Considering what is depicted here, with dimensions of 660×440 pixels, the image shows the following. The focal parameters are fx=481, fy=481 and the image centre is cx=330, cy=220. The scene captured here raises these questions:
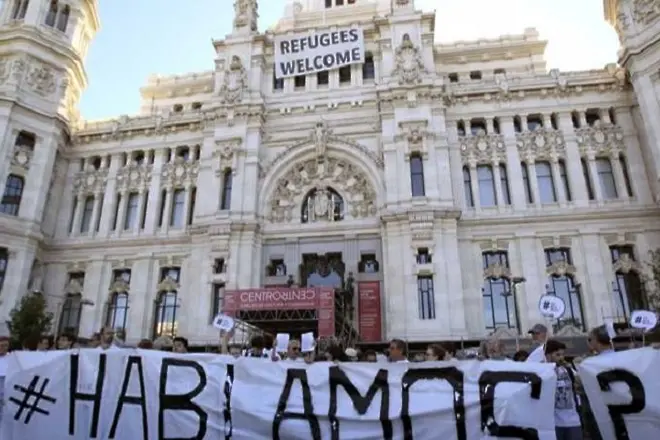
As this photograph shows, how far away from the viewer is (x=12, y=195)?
105 ft

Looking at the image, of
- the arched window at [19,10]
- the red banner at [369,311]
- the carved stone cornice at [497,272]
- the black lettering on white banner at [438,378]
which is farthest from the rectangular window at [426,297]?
the arched window at [19,10]

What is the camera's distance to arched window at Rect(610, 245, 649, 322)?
85.8ft

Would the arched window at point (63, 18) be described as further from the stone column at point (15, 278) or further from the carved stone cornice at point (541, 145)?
the carved stone cornice at point (541, 145)

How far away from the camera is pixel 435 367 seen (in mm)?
8742

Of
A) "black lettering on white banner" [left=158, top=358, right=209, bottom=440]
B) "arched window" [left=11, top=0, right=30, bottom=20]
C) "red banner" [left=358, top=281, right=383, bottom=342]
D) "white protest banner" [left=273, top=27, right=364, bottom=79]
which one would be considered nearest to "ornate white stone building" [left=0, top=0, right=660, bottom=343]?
"arched window" [left=11, top=0, right=30, bottom=20]

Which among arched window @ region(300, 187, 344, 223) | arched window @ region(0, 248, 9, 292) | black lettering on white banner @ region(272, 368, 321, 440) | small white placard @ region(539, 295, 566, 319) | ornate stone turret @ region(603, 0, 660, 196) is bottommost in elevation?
black lettering on white banner @ region(272, 368, 321, 440)

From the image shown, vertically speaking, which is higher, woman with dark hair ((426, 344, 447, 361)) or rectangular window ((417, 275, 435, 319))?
rectangular window ((417, 275, 435, 319))

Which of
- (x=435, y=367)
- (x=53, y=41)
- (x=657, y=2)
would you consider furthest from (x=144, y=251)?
(x=657, y=2)

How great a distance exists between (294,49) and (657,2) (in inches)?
906

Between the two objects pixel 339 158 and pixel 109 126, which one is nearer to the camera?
pixel 339 158

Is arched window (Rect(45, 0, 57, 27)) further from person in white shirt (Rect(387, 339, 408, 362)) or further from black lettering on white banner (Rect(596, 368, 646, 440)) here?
black lettering on white banner (Rect(596, 368, 646, 440))

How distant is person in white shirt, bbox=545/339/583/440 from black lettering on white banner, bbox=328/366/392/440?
2776 millimetres

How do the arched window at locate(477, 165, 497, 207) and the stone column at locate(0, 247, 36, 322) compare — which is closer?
the stone column at locate(0, 247, 36, 322)

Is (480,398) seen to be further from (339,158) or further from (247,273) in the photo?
(339,158)
